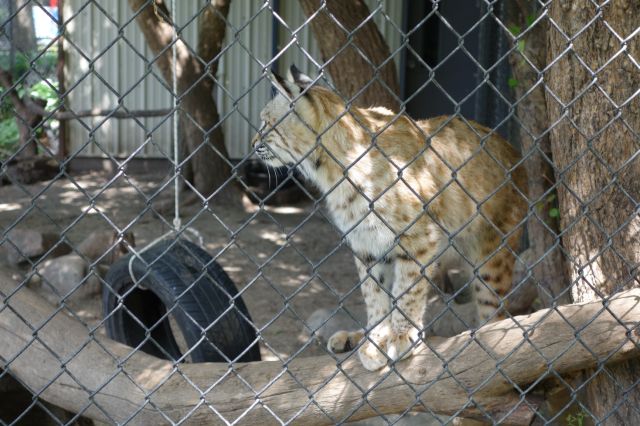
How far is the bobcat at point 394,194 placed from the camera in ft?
11.4

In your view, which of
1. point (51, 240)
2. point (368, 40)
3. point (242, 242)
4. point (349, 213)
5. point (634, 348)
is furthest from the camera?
point (242, 242)

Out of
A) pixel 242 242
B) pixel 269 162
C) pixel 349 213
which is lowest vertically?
pixel 242 242

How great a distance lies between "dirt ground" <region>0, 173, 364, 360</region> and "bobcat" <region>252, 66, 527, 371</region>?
3.43 feet

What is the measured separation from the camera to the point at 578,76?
2811mm

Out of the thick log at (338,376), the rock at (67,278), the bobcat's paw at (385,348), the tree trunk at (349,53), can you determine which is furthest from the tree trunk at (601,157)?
the rock at (67,278)

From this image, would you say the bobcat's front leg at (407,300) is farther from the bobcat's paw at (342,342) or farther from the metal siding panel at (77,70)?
the metal siding panel at (77,70)

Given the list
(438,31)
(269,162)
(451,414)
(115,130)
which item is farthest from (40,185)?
(451,414)

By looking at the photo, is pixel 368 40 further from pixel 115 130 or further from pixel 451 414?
pixel 115 130

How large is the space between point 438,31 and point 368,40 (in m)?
4.40

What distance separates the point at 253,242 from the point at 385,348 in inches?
170

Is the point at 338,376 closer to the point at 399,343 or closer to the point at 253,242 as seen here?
the point at 399,343

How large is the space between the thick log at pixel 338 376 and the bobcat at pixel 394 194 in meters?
0.20

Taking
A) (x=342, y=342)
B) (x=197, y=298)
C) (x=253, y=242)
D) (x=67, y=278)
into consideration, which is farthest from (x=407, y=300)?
(x=253, y=242)

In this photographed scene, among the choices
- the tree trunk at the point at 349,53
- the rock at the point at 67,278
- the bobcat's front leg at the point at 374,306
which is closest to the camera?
the bobcat's front leg at the point at 374,306
